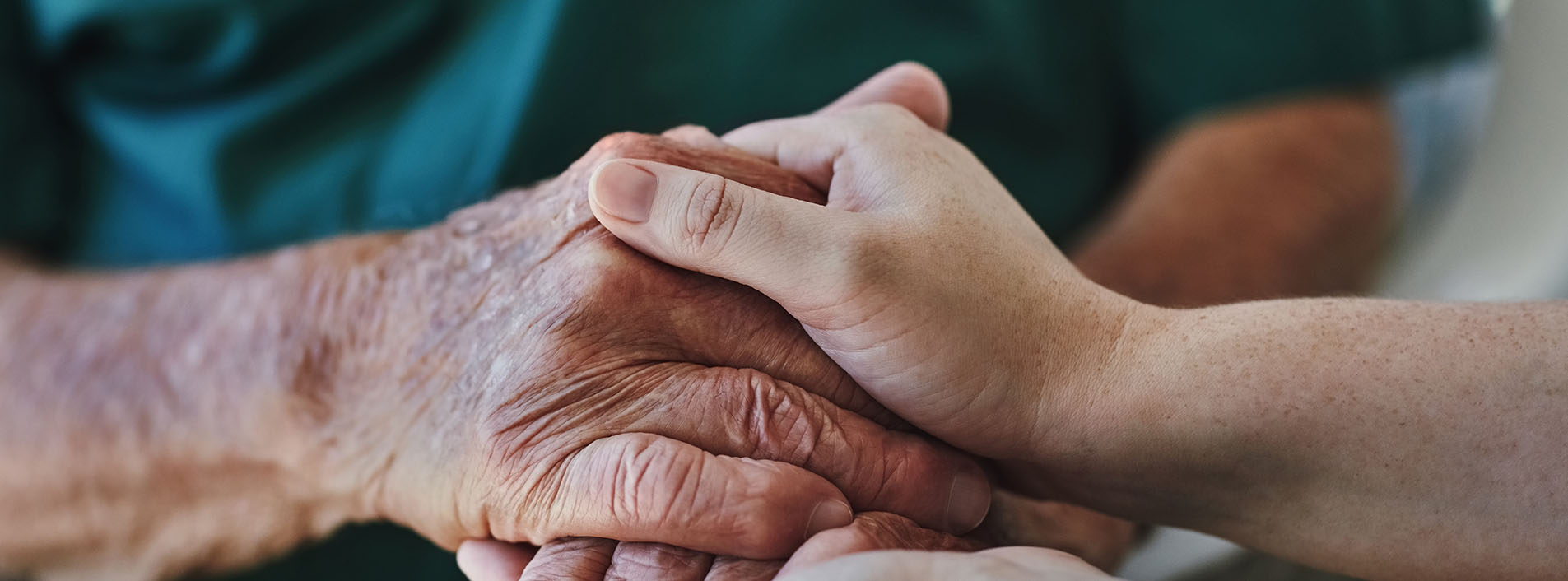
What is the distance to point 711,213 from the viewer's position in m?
0.57

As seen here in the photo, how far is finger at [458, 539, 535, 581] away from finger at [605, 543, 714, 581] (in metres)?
0.08

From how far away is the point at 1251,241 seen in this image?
116cm

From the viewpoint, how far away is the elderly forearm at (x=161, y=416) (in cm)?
80

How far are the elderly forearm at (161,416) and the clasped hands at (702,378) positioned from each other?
0.17 meters

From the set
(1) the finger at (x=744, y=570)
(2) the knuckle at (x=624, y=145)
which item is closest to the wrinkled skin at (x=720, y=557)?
(1) the finger at (x=744, y=570)

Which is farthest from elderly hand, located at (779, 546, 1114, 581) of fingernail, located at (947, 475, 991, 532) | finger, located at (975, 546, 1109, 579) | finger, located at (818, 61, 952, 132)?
finger, located at (818, 61, 952, 132)

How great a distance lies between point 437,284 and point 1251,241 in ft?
2.93

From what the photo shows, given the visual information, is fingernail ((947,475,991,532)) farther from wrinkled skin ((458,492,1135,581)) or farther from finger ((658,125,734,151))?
finger ((658,125,734,151))

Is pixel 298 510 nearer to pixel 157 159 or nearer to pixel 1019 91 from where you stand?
pixel 157 159

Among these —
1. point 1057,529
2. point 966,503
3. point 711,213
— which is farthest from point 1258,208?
point 711,213

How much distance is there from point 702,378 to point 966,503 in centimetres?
17

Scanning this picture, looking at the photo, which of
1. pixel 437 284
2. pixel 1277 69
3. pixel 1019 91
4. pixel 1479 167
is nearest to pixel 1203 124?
pixel 1277 69

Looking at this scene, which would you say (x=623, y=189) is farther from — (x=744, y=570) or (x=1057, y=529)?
(x=1057, y=529)

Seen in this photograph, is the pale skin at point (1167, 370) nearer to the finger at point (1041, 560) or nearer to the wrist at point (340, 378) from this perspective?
the finger at point (1041, 560)
